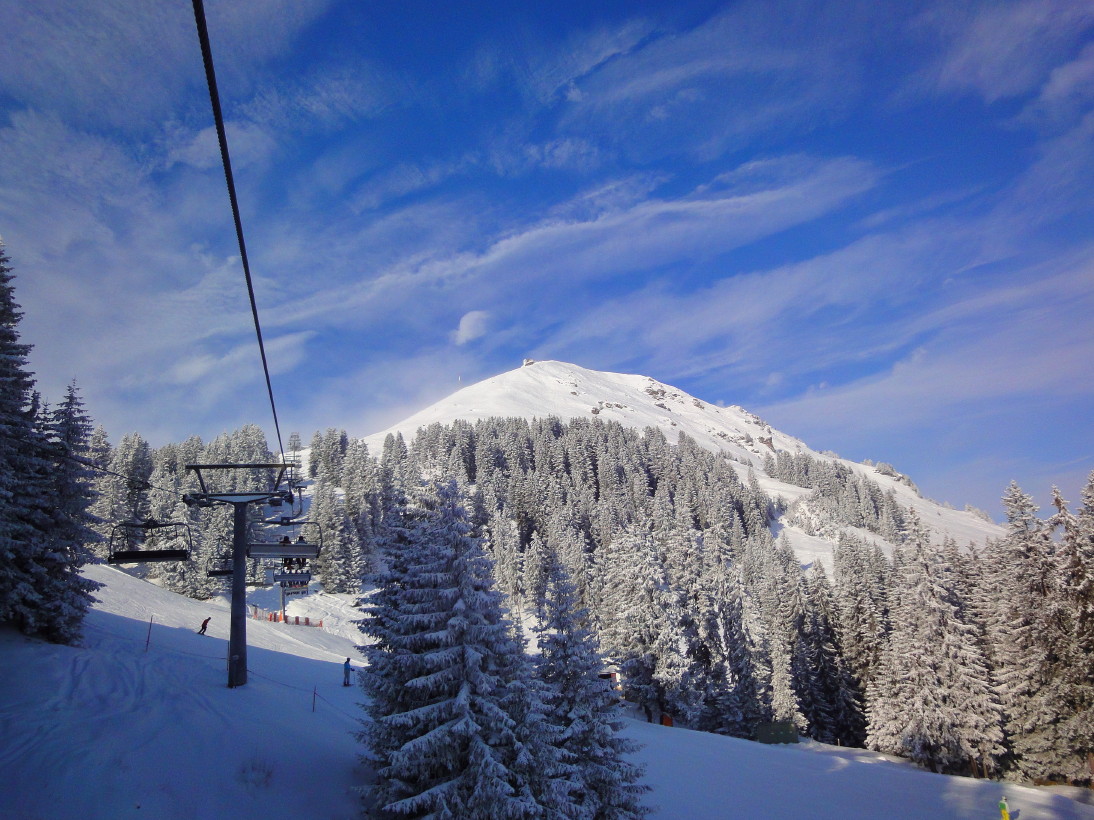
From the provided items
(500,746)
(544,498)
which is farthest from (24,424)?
(544,498)

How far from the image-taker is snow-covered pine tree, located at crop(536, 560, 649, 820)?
13.8m

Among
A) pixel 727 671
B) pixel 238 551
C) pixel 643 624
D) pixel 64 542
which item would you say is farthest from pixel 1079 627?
pixel 64 542

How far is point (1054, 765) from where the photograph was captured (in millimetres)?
25781

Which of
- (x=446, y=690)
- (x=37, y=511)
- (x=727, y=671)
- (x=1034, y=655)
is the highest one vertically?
(x=37, y=511)

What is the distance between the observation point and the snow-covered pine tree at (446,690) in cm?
1038

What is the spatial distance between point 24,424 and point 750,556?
8532 centimetres

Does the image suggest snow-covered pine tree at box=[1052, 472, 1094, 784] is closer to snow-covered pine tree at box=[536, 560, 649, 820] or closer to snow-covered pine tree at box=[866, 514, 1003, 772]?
snow-covered pine tree at box=[866, 514, 1003, 772]

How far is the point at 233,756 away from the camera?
1278cm

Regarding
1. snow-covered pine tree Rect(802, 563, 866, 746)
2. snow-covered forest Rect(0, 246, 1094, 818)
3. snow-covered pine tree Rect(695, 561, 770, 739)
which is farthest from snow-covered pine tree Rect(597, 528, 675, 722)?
snow-covered pine tree Rect(802, 563, 866, 746)

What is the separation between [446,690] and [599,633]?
74.1ft

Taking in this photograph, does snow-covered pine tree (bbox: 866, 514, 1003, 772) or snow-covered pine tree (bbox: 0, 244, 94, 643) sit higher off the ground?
snow-covered pine tree (bbox: 0, 244, 94, 643)

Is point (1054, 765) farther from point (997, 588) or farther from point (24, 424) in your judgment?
point (24, 424)

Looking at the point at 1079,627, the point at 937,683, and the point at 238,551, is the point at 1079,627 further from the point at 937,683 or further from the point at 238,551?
the point at 238,551

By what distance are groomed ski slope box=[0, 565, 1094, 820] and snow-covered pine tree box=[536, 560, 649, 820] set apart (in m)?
4.77
